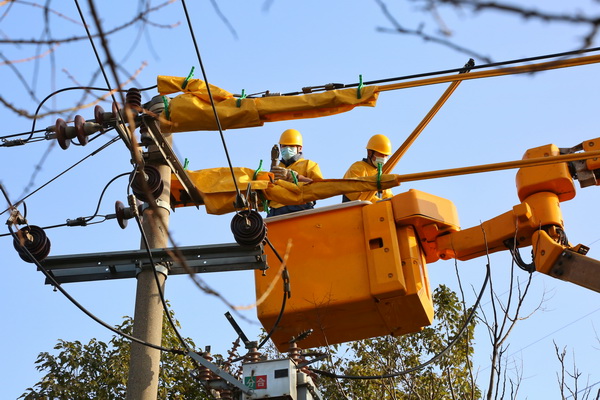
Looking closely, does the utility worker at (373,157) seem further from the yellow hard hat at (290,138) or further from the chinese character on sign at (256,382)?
the chinese character on sign at (256,382)

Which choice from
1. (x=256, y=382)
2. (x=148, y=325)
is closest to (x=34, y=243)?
(x=148, y=325)

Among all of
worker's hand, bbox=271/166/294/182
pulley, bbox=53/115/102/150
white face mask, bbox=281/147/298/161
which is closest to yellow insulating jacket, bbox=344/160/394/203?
white face mask, bbox=281/147/298/161

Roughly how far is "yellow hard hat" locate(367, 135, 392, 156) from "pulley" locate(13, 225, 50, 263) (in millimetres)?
3966

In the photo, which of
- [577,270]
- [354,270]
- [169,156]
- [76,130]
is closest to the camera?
[76,130]

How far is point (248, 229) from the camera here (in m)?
6.71

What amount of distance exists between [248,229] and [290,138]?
3145 millimetres

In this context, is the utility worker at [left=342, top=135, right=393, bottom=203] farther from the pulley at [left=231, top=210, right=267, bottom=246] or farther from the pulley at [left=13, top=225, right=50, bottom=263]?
the pulley at [left=13, top=225, right=50, bottom=263]

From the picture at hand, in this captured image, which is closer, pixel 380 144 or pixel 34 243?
pixel 34 243

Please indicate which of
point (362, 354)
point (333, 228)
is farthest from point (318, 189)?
point (362, 354)

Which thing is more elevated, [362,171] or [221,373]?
[362,171]

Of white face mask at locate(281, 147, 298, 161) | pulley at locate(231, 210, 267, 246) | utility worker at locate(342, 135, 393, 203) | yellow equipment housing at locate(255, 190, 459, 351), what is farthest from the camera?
white face mask at locate(281, 147, 298, 161)

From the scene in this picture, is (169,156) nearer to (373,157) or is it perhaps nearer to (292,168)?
(292,168)

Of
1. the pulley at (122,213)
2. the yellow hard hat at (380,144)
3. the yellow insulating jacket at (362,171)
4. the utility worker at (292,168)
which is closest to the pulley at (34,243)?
the pulley at (122,213)

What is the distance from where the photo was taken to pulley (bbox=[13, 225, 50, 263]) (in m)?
6.78
